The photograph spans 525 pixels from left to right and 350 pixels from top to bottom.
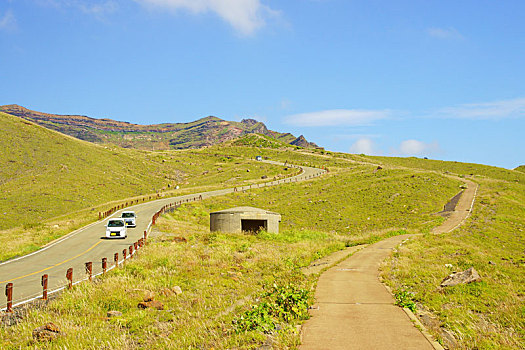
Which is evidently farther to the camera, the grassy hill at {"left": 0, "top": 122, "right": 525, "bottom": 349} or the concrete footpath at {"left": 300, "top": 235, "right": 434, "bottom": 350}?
the grassy hill at {"left": 0, "top": 122, "right": 525, "bottom": 349}

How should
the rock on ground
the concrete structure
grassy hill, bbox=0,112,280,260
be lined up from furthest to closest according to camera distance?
1. grassy hill, bbox=0,112,280,260
2. the concrete structure
3. the rock on ground

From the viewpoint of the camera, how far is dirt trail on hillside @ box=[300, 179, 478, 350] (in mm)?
8211

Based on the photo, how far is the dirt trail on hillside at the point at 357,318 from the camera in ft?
26.9

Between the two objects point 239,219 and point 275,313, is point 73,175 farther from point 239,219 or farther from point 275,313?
point 275,313

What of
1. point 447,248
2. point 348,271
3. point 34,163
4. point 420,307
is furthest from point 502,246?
point 34,163

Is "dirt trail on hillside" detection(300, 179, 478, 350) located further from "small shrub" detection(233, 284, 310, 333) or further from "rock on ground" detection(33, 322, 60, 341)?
"rock on ground" detection(33, 322, 60, 341)

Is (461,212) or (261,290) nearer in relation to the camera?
(261,290)

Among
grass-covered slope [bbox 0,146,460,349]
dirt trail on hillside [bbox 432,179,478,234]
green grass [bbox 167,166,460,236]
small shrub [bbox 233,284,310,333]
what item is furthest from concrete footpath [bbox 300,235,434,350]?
green grass [bbox 167,166,460,236]

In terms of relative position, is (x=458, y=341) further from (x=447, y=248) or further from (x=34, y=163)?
(x=34, y=163)

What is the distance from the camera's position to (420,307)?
12.3m

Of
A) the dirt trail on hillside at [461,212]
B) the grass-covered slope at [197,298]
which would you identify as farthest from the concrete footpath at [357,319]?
the dirt trail on hillside at [461,212]

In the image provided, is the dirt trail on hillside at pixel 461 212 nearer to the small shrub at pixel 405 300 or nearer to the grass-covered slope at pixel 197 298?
the grass-covered slope at pixel 197 298

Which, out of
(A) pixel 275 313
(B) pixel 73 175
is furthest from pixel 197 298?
(B) pixel 73 175

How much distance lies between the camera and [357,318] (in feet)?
33.3
